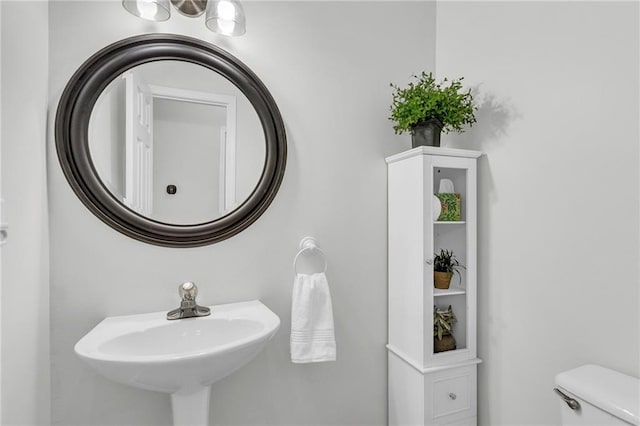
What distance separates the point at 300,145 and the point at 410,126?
49 cm

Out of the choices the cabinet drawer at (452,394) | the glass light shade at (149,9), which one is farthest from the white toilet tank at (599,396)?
the glass light shade at (149,9)

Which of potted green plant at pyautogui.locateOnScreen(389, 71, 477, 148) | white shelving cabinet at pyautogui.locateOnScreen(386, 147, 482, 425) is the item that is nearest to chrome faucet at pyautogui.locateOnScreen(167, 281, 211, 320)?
white shelving cabinet at pyautogui.locateOnScreen(386, 147, 482, 425)

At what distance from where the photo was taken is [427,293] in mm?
1404

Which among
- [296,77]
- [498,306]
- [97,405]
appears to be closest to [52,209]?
[97,405]

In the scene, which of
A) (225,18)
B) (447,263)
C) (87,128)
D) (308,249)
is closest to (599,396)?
(447,263)

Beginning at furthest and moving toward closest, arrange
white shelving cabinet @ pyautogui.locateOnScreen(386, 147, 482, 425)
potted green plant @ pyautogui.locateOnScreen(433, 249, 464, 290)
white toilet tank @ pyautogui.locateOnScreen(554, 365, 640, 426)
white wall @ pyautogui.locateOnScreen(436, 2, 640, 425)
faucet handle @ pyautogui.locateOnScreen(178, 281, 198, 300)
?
potted green plant @ pyautogui.locateOnScreen(433, 249, 464, 290)
white shelving cabinet @ pyautogui.locateOnScreen(386, 147, 482, 425)
faucet handle @ pyautogui.locateOnScreen(178, 281, 198, 300)
white wall @ pyautogui.locateOnScreen(436, 2, 640, 425)
white toilet tank @ pyautogui.locateOnScreen(554, 365, 640, 426)

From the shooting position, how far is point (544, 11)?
1.25m

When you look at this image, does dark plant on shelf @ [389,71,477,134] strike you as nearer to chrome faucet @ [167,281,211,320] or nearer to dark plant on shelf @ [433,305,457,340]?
dark plant on shelf @ [433,305,457,340]

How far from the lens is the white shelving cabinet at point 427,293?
4.59 ft

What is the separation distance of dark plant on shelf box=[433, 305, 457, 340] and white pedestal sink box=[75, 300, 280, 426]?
726 millimetres

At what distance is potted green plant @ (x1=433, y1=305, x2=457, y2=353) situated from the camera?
1.49 metres

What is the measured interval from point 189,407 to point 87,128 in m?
1.04

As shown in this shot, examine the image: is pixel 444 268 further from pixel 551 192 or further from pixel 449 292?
pixel 551 192

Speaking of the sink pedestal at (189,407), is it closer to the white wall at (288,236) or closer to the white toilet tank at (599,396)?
the white wall at (288,236)
